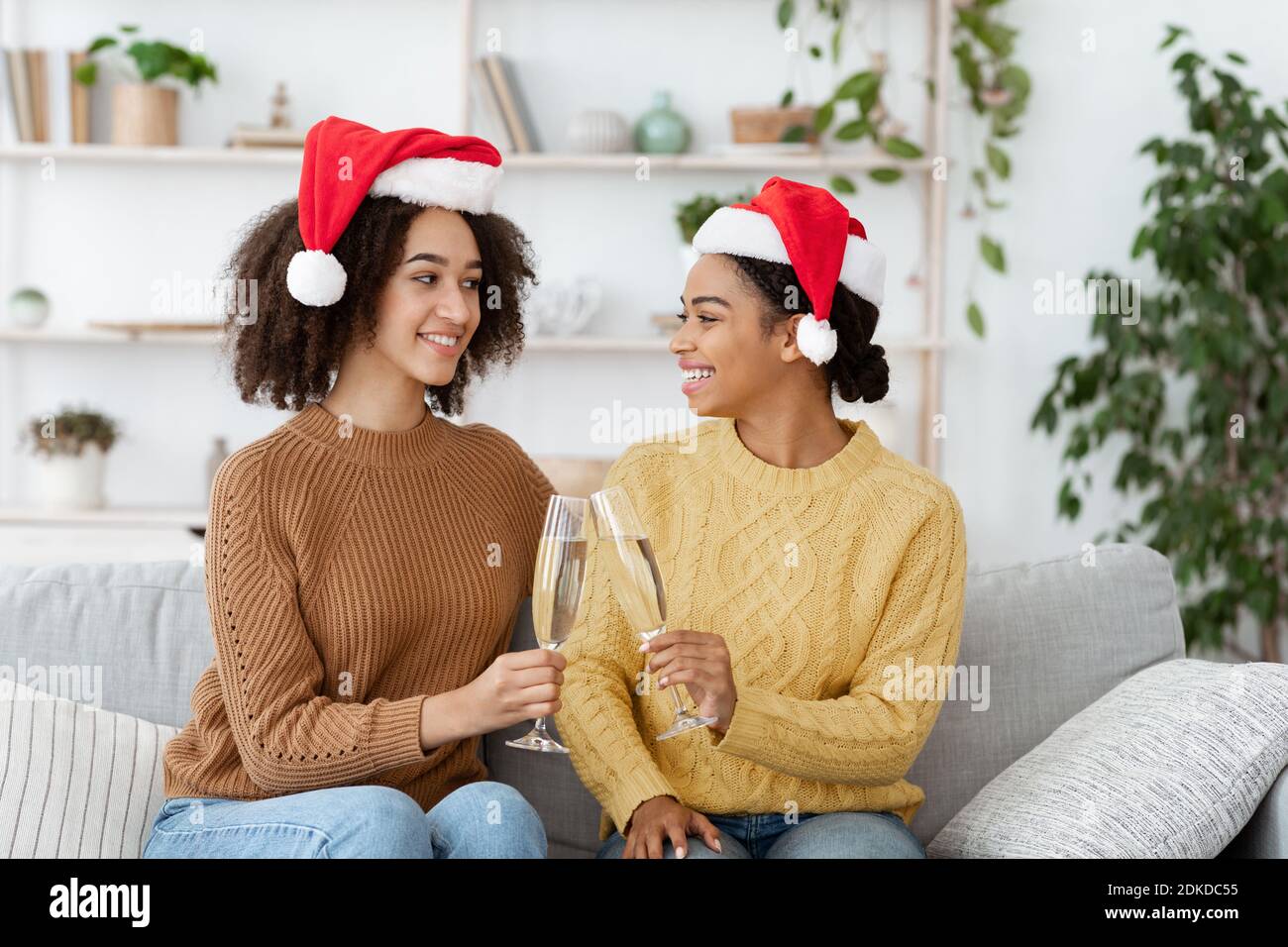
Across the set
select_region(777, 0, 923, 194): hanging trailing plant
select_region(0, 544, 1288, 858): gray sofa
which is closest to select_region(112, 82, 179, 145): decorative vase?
select_region(777, 0, 923, 194): hanging trailing plant

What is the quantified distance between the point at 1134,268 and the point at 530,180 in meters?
1.78

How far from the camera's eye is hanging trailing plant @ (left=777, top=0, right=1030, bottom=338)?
376 cm

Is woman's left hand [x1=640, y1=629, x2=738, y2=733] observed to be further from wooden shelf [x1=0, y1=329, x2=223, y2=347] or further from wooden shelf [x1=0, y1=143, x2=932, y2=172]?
wooden shelf [x1=0, y1=329, x2=223, y2=347]

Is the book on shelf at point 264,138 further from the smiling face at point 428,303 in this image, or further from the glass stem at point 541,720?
the glass stem at point 541,720

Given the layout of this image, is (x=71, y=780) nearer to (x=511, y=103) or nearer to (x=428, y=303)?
(x=428, y=303)

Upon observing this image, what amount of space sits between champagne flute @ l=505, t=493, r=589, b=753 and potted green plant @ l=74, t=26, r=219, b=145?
304cm

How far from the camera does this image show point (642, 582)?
1.23m

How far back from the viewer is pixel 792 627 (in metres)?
1.56

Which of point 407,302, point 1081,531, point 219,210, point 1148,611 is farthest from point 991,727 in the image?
point 219,210

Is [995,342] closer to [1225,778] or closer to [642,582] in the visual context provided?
[1225,778]

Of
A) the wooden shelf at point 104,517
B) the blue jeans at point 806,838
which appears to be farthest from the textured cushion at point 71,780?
the wooden shelf at point 104,517

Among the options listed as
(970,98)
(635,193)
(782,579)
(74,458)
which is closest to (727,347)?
→ (782,579)

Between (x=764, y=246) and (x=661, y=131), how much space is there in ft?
7.76
